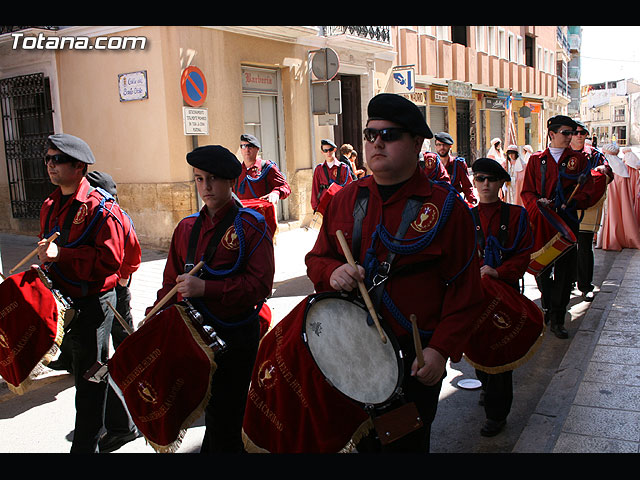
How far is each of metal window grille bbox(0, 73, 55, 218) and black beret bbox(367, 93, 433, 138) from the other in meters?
12.1

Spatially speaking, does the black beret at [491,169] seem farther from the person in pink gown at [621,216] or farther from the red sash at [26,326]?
the person in pink gown at [621,216]

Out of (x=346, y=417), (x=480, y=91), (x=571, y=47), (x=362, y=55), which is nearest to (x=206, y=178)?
(x=346, y=417)

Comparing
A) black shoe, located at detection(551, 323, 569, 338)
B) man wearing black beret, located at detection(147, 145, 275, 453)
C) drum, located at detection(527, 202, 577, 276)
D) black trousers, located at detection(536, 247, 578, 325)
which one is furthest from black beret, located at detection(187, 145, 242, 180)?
black shoe, located at detection(551, 323, 569, 338)

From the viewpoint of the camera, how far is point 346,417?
257 centimetres

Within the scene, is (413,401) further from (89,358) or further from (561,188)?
(561,188)

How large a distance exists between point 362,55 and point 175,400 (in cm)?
1646

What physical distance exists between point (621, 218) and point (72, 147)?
9.95 metres

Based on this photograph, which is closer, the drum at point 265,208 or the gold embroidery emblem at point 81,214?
the gold embroidery emblem at point 81,214

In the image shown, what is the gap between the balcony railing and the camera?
1652 centimetres

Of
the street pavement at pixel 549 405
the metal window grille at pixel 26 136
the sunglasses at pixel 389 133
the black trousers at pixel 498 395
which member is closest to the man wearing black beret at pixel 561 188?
the street pavement at pixel 549 405

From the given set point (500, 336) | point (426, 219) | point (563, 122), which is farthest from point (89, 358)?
point (563, 122)

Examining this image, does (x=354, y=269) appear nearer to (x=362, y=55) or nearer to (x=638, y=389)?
(x=638, y=389)

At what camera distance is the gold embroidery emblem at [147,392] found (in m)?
2.95

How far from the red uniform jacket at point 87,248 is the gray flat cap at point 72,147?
0.52 feet
